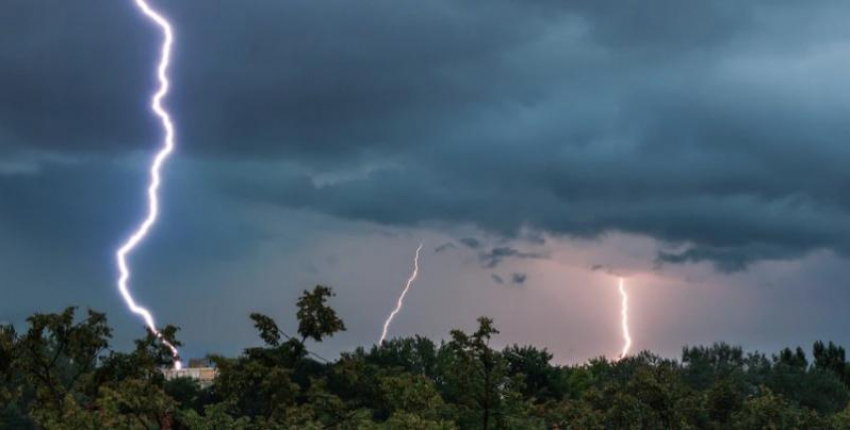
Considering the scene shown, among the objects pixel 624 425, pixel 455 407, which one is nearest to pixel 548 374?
pixel 624 425

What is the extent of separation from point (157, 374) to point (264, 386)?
201 centimetres

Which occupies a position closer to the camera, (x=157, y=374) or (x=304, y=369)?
(x=157, y=374)

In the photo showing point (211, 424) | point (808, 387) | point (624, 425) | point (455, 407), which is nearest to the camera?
point (211, 424)

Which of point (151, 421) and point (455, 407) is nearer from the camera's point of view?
point (151, 421)

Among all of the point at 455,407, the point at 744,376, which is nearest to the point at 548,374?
the point at 744,376

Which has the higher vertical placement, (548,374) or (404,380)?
(548,374)

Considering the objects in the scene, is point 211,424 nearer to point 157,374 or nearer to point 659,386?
point 157,374

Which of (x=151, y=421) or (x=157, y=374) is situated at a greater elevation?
(x=157, y=374)

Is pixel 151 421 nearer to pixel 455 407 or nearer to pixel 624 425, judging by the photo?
pixel 455 407

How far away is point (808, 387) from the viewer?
64.6 meters

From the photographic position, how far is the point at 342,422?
13.9 m

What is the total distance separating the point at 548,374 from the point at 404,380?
5979 centimetres

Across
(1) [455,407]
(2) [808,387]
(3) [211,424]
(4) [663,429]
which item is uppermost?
(2) [808,387]

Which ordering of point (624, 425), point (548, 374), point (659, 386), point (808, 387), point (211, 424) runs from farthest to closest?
point (548, 374), point (808, 387), point (624, 425), point (659, 386), point (211, 424)
